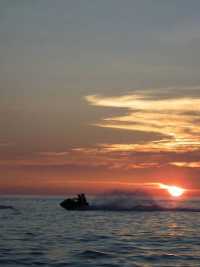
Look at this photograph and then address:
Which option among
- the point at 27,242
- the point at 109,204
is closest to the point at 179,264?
the point at 27,242

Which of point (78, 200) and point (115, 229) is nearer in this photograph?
point (115, 229)

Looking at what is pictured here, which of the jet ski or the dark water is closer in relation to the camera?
the dark water

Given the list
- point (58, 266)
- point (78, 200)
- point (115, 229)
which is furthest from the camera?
point (78, 200)

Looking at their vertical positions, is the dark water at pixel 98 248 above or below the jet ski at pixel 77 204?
below

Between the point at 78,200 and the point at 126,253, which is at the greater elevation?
the point at 78,200

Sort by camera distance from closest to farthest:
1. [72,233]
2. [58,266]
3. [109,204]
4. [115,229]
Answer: [58,266] < [72,233] < [115,229] < [109,204]

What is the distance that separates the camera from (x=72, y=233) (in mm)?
52500

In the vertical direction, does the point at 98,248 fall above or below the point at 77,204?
below

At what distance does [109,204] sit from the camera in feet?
411

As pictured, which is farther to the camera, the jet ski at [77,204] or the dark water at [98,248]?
the jet ski at [77,204]

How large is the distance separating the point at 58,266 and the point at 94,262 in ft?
8.37

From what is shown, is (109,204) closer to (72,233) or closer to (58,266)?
(72,233)

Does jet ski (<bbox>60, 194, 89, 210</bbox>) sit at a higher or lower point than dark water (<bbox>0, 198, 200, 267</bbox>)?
higher

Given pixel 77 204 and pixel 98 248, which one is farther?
pixel 77 204
